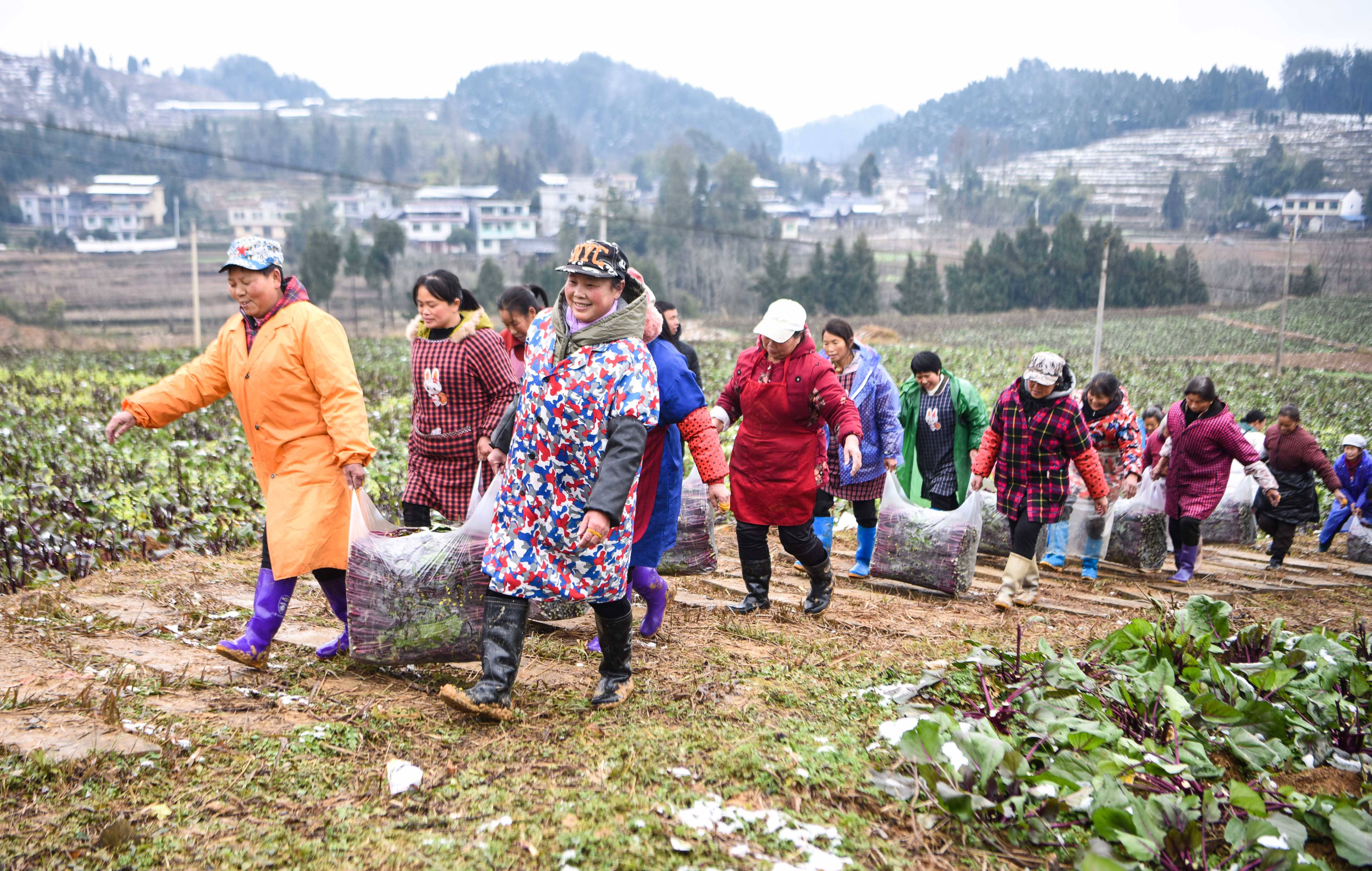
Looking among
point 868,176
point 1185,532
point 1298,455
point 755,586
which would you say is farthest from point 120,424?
point 868,176

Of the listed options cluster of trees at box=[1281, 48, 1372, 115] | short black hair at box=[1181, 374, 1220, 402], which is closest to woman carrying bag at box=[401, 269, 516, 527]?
short black hair at box=[1181, 374, 1220, 402]

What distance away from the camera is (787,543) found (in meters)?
4.86

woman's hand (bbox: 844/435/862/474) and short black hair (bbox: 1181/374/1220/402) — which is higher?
short black hair (bbox: 1181/374/1220/402)

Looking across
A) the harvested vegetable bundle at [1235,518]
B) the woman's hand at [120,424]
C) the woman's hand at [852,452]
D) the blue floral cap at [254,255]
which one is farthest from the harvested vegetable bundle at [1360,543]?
the woman's hand at [120,424]

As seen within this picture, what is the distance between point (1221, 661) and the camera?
386 cm

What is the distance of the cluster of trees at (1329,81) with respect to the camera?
2444 cm

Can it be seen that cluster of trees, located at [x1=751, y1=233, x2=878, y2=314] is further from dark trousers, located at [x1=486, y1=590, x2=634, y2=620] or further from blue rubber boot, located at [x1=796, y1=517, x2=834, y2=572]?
dark trousers, located at [x1=486, y1=590, x2=634, y2=620]

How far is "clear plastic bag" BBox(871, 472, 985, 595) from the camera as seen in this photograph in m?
5.61

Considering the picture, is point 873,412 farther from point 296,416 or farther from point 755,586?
point 296,416

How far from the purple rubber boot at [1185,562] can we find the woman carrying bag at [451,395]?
5.17 metres

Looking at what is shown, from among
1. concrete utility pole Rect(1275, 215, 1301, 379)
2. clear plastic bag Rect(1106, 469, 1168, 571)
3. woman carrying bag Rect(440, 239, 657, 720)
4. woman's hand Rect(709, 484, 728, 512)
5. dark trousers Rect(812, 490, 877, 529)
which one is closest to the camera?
woman carrying bag Rect(440, 239, 657, 720)

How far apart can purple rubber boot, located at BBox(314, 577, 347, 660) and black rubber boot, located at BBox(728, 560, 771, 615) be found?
6.56ft

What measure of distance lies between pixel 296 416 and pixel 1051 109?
144721mm

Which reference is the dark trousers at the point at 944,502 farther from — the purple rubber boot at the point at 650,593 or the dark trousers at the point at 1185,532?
the purple rubber boot at the point at 650,593
